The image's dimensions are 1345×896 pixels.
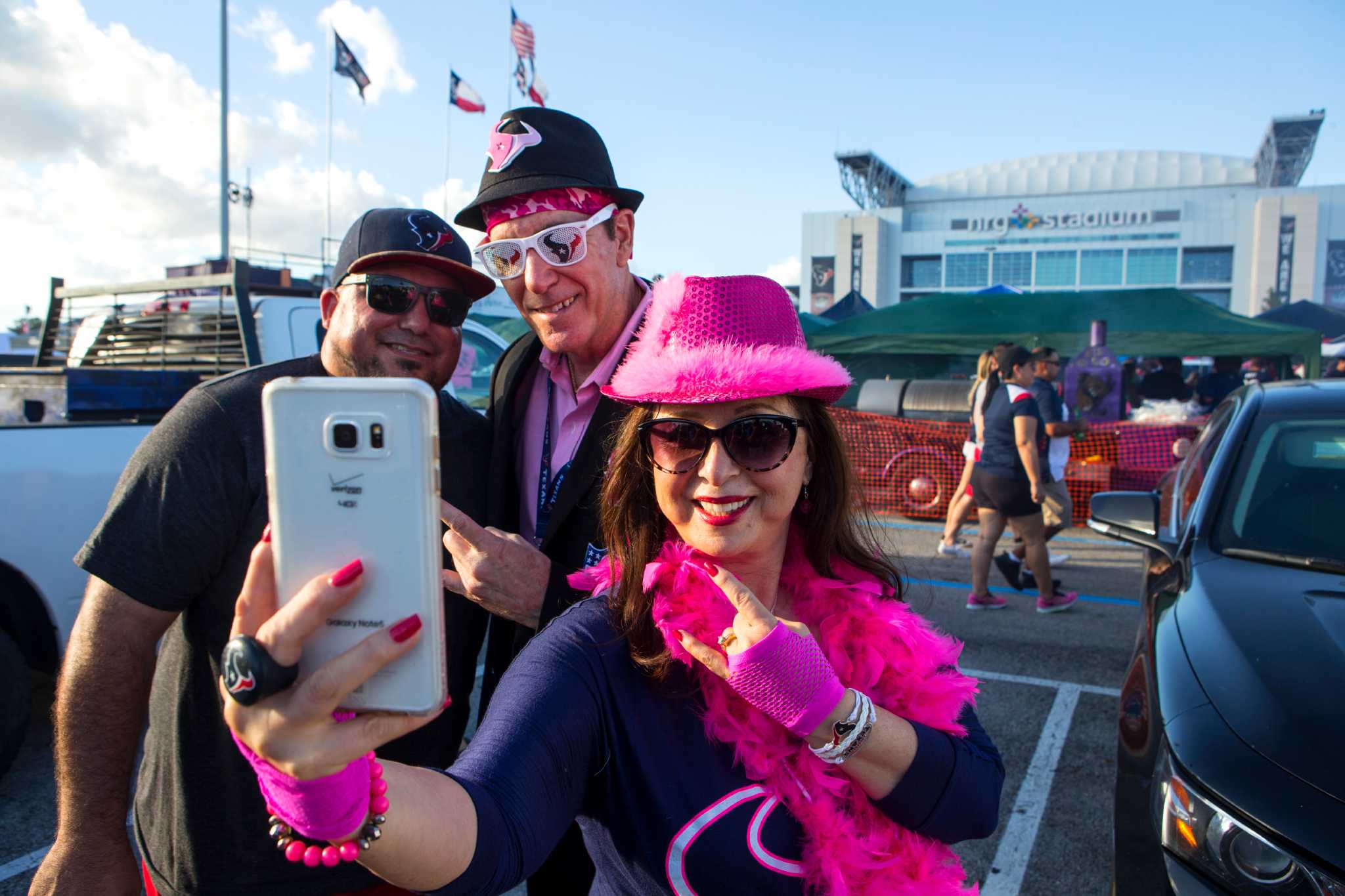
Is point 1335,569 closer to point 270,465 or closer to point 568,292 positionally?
point 568,292

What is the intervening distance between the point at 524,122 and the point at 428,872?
1.60 metres

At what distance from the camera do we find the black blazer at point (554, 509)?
1.83 meters

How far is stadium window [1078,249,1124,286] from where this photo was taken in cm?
6581

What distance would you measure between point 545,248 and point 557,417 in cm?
41

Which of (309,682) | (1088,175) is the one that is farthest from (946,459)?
(1088,175)

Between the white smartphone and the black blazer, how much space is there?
85 cm

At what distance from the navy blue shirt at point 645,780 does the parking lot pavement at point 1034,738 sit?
57cm

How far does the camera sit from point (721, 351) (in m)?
1.43

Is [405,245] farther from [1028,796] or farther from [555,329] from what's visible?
[1028,796]

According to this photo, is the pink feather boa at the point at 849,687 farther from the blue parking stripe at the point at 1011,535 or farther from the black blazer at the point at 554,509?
the blue parking stripe at the point at 1011,535

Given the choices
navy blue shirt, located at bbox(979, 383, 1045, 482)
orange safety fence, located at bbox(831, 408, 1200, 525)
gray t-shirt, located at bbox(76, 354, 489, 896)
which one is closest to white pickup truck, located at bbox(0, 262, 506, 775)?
gray t-shirt, located at bbox(76, 354, 489, 896)

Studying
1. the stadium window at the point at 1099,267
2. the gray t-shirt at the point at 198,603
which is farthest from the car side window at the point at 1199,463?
the stadium window at the point at 1099,267

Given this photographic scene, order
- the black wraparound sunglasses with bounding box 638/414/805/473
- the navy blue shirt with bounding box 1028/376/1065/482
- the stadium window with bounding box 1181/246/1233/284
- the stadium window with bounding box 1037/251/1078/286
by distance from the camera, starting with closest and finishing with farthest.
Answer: the black wraparound sunglasses with bounding box 638/414/805/473
the navy blue shirt with bounding box 1028/376/1065/482
the stadium window with bounding box 1181/246/1233/284
the stadium window with bounding box 1037/251/1078/286

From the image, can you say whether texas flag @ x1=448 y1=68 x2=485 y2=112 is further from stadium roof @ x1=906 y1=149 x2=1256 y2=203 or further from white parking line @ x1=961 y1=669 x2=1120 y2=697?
stadium roof @ x1=906 y1=149 x2=1256 y2=203
